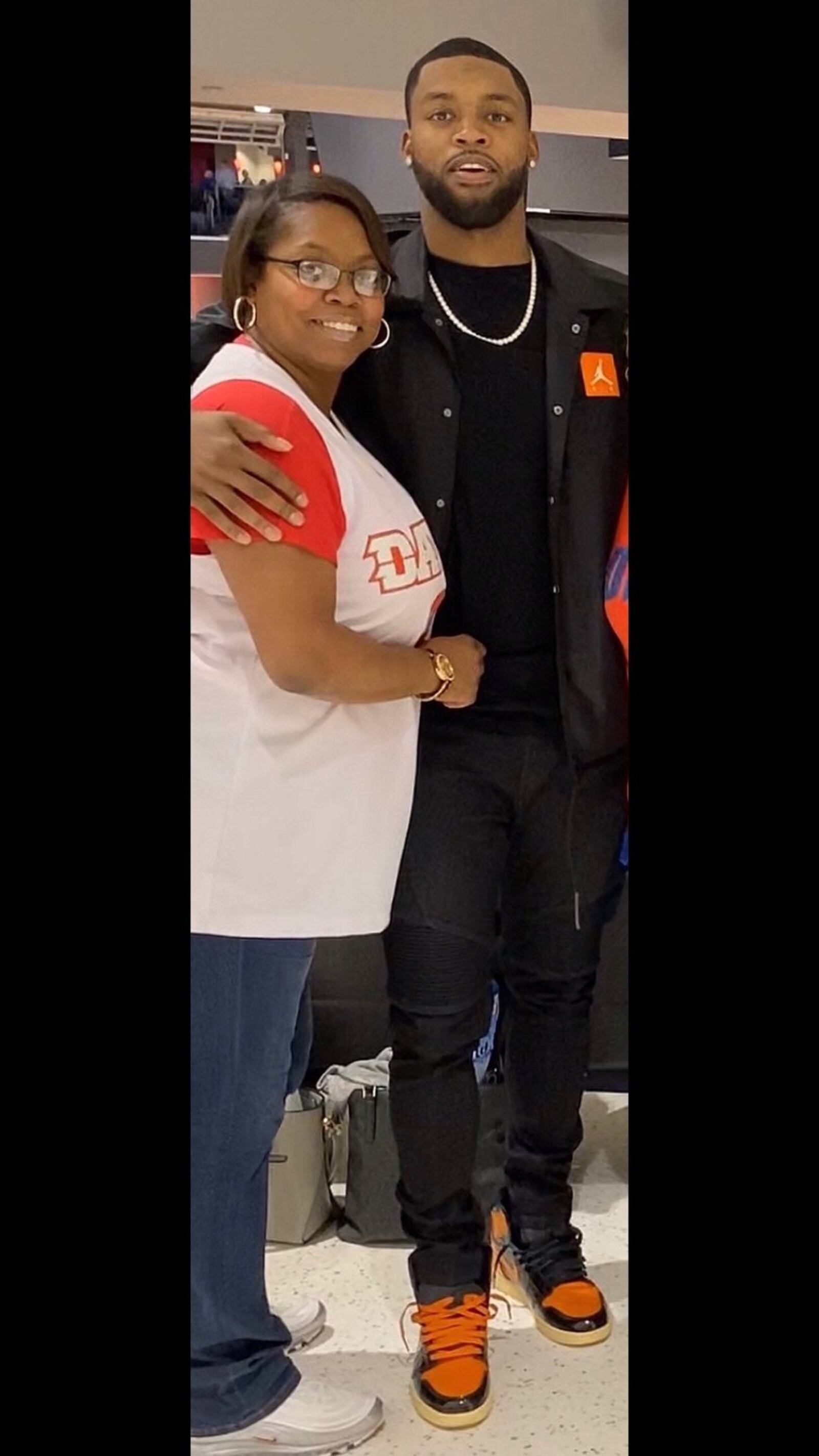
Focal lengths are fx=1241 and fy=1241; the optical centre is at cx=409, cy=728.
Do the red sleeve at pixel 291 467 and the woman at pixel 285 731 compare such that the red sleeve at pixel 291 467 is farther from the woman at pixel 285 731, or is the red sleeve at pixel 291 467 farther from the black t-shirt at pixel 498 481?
the black t-shirt at pixel 498 481

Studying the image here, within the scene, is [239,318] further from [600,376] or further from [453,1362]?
[453,1362]

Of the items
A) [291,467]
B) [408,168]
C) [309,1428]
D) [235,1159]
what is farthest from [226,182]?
[309,1428]

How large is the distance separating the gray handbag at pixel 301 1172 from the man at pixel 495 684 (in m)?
0.09

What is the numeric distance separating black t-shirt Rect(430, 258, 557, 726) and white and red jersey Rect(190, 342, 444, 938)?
0.05 metres

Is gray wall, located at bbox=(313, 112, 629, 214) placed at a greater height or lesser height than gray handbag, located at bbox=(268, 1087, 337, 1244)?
greater

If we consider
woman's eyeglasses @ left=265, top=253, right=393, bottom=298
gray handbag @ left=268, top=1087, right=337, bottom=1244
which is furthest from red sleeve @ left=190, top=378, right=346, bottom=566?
gray handbag @ left=268, top=1087, right=337, bottom=1244

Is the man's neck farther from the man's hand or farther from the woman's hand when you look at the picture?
the woman's hand

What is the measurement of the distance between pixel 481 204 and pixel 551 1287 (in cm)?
119

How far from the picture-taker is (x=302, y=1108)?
136 centimetres

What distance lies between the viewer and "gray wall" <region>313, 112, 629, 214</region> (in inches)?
49.8
